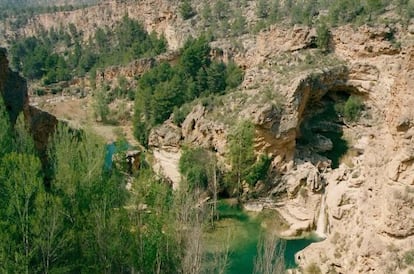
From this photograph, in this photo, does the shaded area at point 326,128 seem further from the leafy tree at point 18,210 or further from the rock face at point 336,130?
the leafy tree at point 18,210

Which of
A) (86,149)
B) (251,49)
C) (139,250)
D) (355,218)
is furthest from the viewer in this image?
(251,49)

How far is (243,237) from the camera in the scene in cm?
3350

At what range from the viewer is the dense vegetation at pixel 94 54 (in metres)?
82.1

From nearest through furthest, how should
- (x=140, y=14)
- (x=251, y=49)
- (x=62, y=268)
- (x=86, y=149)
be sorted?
1. (x=62, y=268)
2. (x=86, y=149)
3. (x=251, y=49)
4. (x=140, y=14)

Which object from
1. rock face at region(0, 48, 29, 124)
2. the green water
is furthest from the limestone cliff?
the green water

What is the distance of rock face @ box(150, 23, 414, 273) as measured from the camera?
17.2 m

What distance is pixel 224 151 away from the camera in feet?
130

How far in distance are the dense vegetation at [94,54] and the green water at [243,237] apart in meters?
46.2

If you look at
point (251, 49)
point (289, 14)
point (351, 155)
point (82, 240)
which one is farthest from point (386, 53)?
point (82, 240)

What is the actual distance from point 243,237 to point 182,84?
2589 cm

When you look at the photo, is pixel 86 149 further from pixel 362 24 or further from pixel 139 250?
pixel 362 24

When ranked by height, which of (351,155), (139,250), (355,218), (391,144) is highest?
(391,144)

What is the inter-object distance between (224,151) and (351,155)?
1344 cm

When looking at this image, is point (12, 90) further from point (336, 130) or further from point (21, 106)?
point (336, 130)
